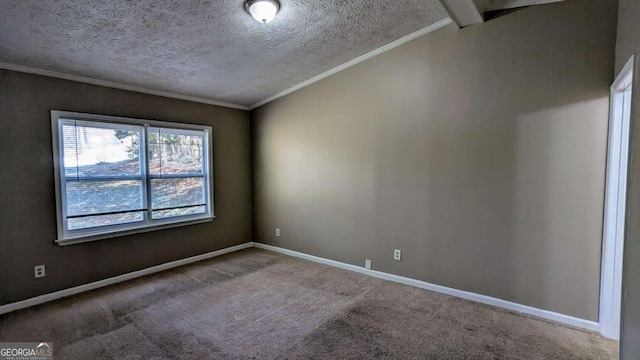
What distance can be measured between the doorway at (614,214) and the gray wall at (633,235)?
0.58 m

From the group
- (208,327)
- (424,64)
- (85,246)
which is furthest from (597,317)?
(85,246)

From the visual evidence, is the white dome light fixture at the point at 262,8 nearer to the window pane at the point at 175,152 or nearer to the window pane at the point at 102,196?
the window pane at the point at 175,152

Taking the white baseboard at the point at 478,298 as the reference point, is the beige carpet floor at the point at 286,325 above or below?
below

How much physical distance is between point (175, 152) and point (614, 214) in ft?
15.7

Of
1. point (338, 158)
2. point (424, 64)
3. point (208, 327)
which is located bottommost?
point (208, 327)

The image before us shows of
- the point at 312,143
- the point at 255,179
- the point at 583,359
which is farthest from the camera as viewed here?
the point at 255,179

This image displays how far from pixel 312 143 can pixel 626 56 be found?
10.3 feet

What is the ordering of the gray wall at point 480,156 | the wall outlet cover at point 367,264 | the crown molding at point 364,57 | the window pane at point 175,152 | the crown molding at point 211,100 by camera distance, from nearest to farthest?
the gray wall at point 480,156 → the crown molding at point 211,100 → the crown molding at point 364,57 → the wall outlet cover at point 367,264 → the window pane at point 175,152

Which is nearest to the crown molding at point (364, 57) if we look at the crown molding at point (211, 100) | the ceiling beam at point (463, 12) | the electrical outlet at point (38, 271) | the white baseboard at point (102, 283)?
the crown molding at point (211, 100)

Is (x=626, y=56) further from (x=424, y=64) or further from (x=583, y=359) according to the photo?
(x=583, y=359)

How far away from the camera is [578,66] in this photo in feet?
8.13

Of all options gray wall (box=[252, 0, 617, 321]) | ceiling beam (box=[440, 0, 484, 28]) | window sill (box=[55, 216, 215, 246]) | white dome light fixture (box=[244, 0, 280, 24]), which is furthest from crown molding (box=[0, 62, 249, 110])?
ceiling beam (box=[440, 0, 484, 28])

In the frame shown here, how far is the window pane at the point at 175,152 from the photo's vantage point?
3.97m

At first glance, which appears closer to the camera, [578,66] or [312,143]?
[578,66]
